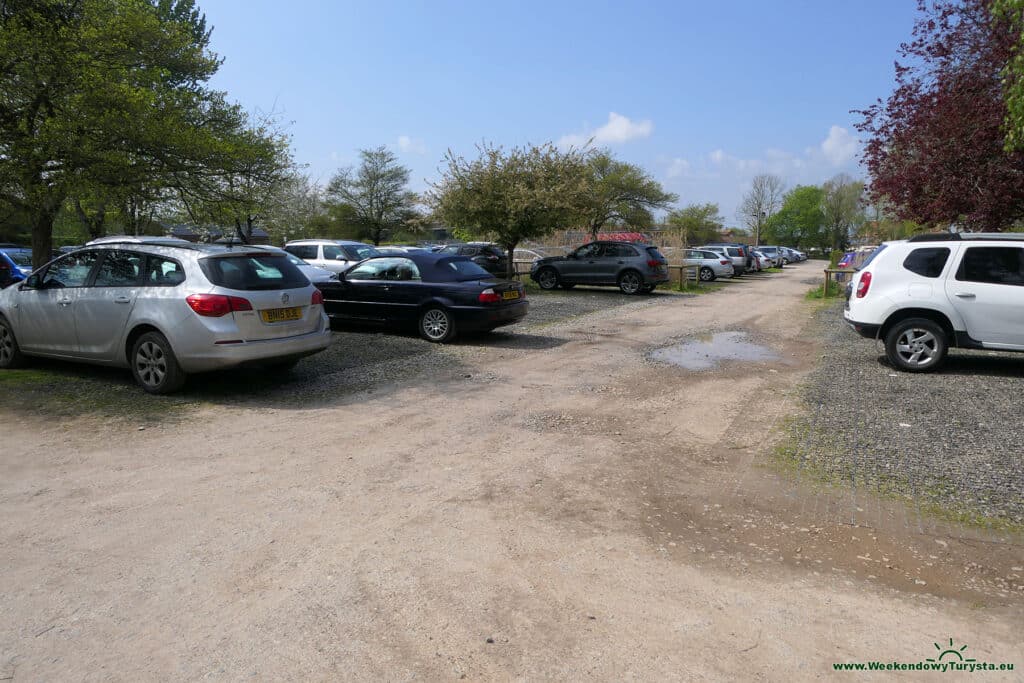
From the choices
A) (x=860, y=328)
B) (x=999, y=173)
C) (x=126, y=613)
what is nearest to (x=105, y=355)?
(x=126, y=613)

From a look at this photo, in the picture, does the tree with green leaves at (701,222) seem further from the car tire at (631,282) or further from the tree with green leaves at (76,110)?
the tree with green leaves at (76,110)

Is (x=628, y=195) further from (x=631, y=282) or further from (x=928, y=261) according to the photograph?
(x=928, y=261)

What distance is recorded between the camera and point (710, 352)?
36.6ft

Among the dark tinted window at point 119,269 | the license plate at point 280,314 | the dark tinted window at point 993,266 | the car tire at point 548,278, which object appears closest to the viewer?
the license plate at point 280,314

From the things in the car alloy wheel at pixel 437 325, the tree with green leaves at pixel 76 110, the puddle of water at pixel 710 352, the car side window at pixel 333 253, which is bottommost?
the puddle of water at pixel 710 352

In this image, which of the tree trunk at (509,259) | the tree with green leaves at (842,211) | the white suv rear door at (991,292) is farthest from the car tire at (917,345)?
the tree with green leaves at (842,211)

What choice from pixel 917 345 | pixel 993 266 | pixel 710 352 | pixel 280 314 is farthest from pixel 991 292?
pixel 280 314

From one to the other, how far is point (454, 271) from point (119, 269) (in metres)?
5.28

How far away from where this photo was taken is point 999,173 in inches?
540

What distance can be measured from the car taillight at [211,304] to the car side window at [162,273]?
372mm

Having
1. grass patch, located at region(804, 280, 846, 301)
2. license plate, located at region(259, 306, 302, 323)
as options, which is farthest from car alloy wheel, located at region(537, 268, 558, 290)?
license plate, located at region(259, 306, 302, 323)

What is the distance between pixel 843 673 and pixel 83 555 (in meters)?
3.87

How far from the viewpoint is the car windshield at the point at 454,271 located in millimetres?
11547

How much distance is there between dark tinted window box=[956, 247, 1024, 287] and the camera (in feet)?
28.2
